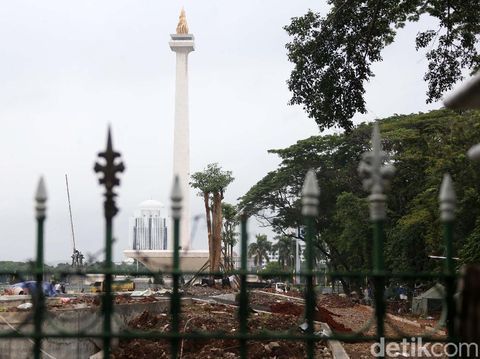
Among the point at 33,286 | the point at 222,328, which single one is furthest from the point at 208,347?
the point at 33,286

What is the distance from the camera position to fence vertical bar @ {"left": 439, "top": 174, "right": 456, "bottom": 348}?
3557 mm

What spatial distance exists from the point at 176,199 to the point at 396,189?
27.1 meters

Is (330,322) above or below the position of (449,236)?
below

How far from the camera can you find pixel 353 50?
41.3 ft

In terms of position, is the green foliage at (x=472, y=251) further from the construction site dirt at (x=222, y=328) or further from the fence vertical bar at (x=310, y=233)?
the fence vertical bar at (x=310, y=233)

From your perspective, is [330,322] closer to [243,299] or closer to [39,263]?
[243,299]

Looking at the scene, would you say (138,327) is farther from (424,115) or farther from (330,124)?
(424,115)

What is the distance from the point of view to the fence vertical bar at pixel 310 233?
3.60m

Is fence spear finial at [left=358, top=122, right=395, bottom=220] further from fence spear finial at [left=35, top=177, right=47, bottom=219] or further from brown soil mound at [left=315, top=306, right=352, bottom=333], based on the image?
brown soil mound at [left=315, top=306, right=352, bottom=333]

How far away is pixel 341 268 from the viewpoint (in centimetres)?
3894

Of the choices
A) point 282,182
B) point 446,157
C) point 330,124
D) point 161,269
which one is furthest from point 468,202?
point 161,269

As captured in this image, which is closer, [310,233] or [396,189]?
[310,233]

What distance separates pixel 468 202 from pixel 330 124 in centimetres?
1035

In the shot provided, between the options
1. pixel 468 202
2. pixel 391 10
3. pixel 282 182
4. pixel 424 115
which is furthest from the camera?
pixel 282 182
